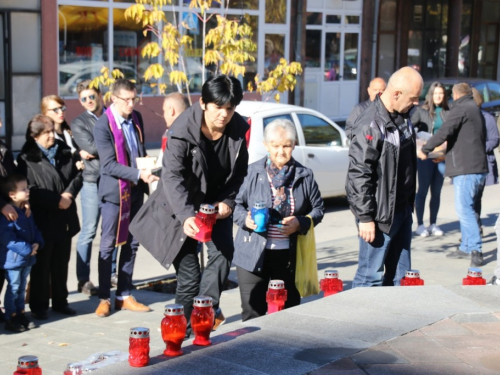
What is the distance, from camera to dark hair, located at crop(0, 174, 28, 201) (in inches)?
261

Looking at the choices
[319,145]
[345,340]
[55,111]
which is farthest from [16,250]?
[319,145]

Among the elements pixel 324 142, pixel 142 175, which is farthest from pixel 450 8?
pixel 142 175

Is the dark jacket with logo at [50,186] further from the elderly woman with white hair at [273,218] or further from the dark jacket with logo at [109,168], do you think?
the elderly woman with white hair at [273,218]

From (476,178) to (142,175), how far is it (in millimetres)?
4107

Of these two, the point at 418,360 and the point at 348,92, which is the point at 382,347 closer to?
the point at 418,360

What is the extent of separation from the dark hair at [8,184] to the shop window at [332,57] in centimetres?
2085

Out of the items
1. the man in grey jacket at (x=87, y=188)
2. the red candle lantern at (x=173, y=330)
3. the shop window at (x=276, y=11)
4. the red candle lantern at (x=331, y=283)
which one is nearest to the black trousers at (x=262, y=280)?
the red candle lantern at (x=331, y=283)

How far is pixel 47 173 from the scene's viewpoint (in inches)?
278

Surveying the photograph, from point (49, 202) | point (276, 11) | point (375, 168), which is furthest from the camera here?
point (276, 11)

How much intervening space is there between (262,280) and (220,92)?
Answer: 1.54 metres

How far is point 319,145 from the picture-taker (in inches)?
489

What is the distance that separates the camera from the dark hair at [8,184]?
6629 mm

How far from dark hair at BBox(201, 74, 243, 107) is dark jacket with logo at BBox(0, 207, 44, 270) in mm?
2149

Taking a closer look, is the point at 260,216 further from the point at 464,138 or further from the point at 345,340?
the point at 464,138
